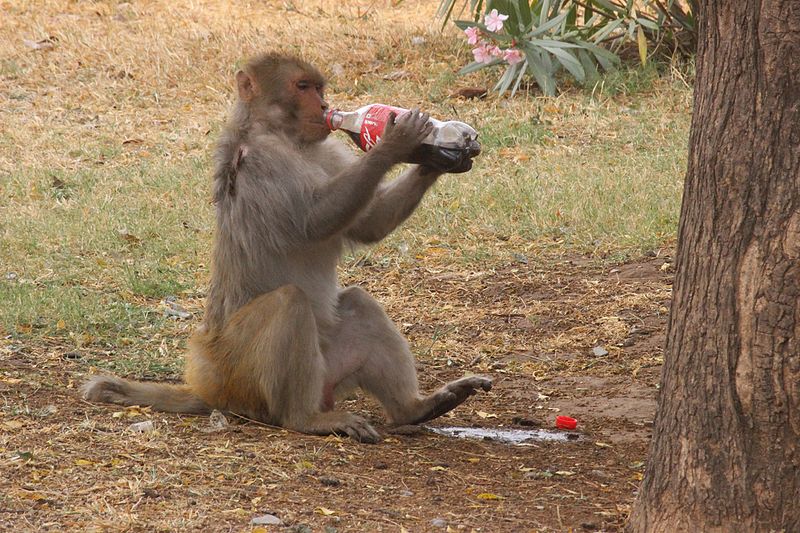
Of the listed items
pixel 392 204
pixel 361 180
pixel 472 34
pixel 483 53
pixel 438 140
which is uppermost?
pixel 472 34

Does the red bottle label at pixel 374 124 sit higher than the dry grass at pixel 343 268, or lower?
higher

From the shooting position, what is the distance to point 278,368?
4.55 meters

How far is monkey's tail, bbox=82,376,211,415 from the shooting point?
4.86 meters

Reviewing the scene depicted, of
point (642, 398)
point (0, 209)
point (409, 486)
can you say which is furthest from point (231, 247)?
point (0, 209)

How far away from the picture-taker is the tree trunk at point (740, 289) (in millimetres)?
3102

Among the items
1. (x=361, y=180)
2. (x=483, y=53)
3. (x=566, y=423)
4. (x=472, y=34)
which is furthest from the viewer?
(x=483, y=53)

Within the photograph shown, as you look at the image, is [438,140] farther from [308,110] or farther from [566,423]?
[566,423]

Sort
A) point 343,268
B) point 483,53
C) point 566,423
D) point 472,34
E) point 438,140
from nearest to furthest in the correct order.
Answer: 1. point 438,140
2. point 566,423
3. point 343,268
4. point 472,34
5. point 483,53

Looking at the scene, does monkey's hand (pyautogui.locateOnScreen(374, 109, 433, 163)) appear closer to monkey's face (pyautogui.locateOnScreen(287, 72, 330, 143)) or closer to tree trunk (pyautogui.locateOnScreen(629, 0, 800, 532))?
monkey's face (pyautogui.locateOnScreen(287, 72, 330, 143))

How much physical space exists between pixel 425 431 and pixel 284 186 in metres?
1.19

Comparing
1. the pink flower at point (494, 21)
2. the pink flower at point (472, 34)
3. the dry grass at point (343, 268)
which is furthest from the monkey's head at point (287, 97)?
the pink flower at point (472, 34)

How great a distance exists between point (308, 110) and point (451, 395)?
1338mm

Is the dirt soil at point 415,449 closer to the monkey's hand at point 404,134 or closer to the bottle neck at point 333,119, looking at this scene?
the monkey's hand at point 404,134

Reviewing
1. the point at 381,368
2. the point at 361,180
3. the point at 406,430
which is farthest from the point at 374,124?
the point at 406,430
